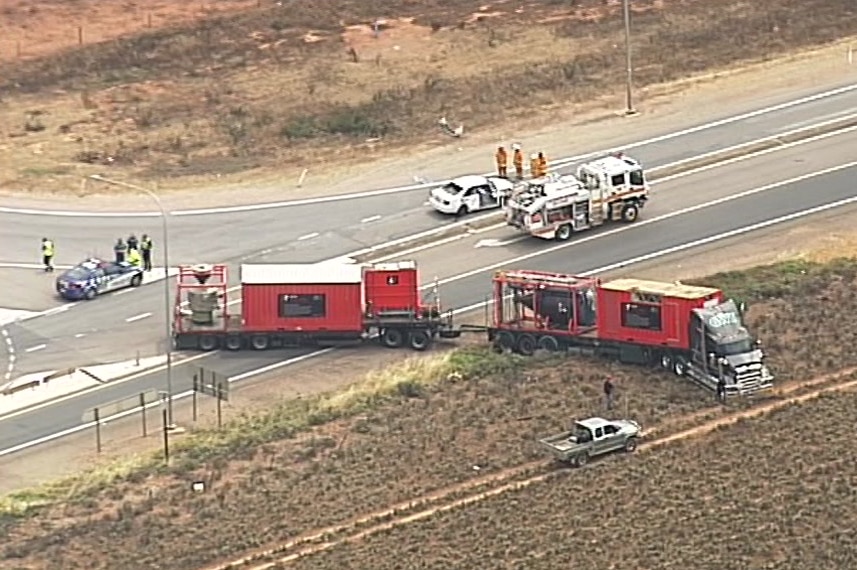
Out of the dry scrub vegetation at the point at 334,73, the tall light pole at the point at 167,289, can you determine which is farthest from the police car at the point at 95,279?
the dry scrub vegetation at the point at 334,73

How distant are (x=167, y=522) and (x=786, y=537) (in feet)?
53.2

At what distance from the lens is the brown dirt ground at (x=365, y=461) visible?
188ft

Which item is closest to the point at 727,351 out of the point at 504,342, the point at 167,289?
the point at 504,342

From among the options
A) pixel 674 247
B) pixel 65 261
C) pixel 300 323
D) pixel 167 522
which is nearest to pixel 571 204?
pixel 674 247

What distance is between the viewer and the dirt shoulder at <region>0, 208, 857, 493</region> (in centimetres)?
6394

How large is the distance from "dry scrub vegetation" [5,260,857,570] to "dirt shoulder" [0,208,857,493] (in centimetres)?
Result: 116

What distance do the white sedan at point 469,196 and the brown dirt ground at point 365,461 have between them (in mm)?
12941

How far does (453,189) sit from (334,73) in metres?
19.8

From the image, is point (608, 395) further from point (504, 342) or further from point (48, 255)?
point (48, 255)

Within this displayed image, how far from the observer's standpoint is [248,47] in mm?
106000

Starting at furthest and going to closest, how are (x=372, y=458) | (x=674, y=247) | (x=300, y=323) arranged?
(x=674, y=247) → (x=300, y=323) → (x=372, y=458)

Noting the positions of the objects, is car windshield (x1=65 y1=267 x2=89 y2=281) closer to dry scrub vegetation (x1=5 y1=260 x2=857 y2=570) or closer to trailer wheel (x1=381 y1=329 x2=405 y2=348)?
trailer wheel (x1=381 y1=329 x2=405 y2=348)

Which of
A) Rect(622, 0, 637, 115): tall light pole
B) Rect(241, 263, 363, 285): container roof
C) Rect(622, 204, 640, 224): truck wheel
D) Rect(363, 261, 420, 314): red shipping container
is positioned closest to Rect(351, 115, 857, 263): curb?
Rect(622, 204, 640, 224): truck wheel

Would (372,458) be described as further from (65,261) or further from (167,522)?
(65,261)
